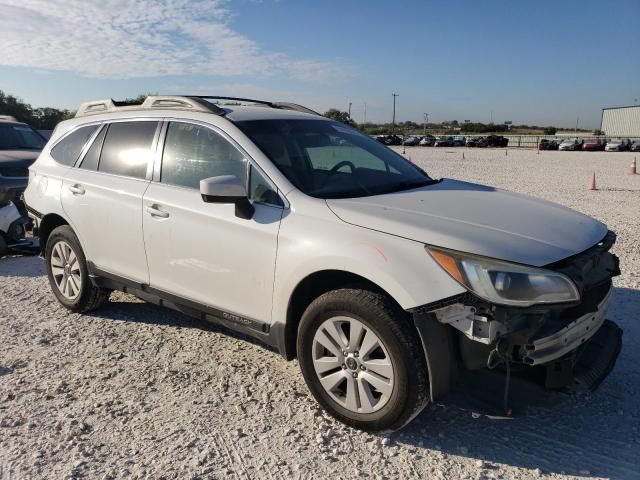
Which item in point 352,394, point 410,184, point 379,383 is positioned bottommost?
point 352,394

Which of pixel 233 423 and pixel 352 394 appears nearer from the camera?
pixel 352 394

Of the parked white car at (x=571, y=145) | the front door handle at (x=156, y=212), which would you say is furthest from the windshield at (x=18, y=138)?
the parked white car at (x=571, y=145)

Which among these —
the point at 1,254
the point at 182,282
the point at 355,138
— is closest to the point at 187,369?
the point at 182,282

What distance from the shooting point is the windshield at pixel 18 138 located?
1061cm

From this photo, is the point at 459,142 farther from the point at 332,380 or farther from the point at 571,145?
the point at 332,380

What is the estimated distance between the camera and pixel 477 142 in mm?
60438

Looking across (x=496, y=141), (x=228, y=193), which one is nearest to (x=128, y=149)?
(x=228, y=193)

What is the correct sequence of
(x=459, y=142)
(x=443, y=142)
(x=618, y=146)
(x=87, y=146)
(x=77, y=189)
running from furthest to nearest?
(x=459, y=142)
(x=443, y=142)
(x=618, y=146)
(x=87, y=146)
(x=77, y=189)

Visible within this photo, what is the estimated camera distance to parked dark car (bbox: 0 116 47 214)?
854 cm

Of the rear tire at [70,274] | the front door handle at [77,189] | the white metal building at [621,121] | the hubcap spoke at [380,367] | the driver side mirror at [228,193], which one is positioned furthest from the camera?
the white metal building at [621,121]

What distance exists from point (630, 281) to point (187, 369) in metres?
4.58

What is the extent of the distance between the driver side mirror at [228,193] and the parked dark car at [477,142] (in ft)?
197

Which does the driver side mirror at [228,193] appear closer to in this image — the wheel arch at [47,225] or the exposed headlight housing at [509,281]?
the exposed headlight housing at [509,281]

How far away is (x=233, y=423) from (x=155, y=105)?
2607 millimetres
